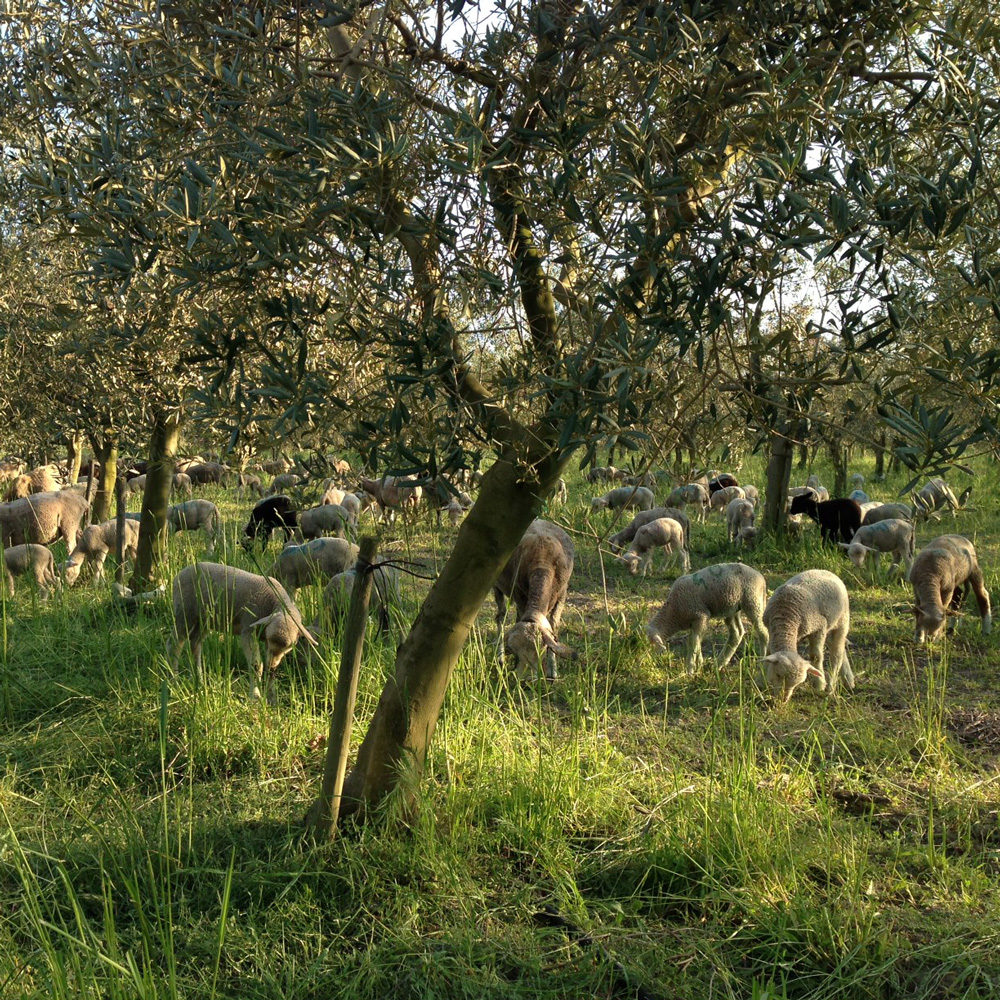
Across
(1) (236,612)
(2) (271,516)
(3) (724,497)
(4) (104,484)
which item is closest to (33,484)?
(4) (104,484)

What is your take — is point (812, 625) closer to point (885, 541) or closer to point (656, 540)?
point (885, 541)

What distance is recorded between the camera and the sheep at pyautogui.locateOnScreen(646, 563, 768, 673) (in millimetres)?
8977

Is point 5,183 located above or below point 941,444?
above

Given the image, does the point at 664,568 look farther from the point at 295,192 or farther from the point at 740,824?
the point at 295,192

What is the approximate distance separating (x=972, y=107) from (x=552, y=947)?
3.92 metres

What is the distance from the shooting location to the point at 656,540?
1377 centimetres

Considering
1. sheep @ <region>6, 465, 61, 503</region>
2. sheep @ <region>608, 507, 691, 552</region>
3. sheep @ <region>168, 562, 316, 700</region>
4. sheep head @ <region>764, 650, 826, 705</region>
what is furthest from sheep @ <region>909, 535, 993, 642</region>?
sheep @ <region>6, 465, 61, 503</region>

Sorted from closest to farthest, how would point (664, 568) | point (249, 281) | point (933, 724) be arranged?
point (249, 281) < point (933, 724) < point (664, 568)

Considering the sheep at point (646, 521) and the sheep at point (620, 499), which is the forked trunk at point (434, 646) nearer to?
the sheep at point (646, 521)

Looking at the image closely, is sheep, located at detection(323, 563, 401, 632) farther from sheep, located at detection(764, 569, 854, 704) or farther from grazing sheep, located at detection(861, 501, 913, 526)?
grazing sheep, located at detection(861, 501, 913, 526)

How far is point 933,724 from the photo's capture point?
7117 mm

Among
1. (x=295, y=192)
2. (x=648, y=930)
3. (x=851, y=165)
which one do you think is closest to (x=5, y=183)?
(x=295, y=192)

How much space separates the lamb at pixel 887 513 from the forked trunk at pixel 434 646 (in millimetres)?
10274

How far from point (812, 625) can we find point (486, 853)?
4339 mm
